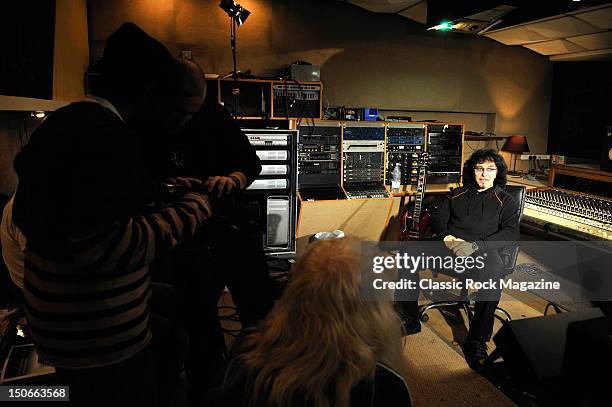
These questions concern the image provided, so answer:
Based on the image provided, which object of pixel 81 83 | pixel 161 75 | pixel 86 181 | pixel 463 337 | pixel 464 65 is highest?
pixel 464 65

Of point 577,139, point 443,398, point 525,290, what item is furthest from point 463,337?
point 577,139

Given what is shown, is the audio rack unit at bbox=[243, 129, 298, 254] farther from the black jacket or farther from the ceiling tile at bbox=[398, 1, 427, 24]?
the ceiling tile at bbox=[398, 1, 427, 24]

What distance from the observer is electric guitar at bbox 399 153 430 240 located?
12.7 ft

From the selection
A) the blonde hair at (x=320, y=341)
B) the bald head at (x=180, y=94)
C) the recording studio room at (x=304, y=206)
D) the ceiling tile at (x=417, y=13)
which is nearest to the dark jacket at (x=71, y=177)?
the recording studio room at (x=304, y=206)

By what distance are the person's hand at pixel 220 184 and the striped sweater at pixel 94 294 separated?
1.17 feet

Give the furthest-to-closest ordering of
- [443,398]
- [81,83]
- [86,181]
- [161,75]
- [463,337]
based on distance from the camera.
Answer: [81,83] → [463,337] → [443,398] → [161,75] → [86,181]

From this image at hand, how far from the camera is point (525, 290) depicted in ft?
12.2

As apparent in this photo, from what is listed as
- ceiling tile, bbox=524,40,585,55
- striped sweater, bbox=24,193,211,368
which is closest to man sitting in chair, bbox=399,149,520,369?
striped sweater, bbox=24,193,211,368

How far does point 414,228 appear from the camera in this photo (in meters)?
3.93

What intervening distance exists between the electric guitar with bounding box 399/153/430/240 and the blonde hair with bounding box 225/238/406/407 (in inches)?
113

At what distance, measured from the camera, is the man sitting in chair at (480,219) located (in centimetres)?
287

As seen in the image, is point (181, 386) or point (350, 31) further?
point (350, 31)

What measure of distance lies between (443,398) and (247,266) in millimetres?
1283

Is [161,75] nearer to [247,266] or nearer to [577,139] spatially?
[247,266]
